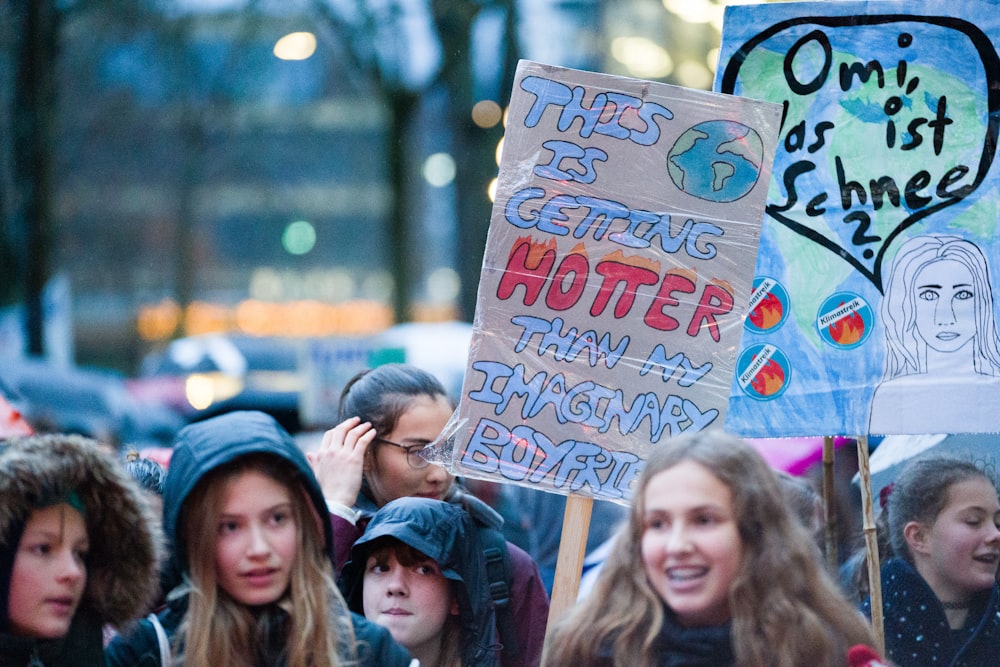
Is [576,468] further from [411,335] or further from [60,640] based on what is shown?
[411,335]

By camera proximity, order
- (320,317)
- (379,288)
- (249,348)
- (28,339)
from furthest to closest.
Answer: (379,288)
(320,317)
(249,348)
(28,339)

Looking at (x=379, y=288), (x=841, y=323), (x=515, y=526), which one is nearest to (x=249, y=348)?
(x=515, y=526)

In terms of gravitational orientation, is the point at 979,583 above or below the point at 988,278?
below

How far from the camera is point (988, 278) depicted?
13.1ft

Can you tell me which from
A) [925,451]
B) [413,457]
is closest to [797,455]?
[925,451]

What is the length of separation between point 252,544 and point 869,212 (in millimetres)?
2132

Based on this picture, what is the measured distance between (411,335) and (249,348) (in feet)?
22.3

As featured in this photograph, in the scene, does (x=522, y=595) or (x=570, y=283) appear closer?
(x=570, y=283)

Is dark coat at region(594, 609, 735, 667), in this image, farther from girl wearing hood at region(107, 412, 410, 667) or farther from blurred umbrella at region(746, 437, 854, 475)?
blurred umbrella at region(746, 437, 854, 475)

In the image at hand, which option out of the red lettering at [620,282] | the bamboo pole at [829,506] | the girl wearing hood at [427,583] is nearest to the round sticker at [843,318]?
the bamboo pole at [829,506]

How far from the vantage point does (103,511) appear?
9.78 feet

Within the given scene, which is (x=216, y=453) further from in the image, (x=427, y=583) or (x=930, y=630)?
(x=930, y=630)

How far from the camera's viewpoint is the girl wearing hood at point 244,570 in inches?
119

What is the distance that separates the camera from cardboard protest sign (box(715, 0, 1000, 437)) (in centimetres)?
396
